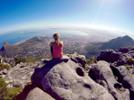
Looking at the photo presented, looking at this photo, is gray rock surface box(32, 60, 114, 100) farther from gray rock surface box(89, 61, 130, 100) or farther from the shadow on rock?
gray rock surface box(89, 61, 130, 100)

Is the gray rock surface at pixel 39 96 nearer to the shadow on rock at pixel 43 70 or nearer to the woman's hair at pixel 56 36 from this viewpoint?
the shadow on rock at pixel 43 70

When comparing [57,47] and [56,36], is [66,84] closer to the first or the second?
[57,47]

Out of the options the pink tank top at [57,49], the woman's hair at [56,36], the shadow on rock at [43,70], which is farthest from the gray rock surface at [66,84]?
the woman's hair at [56,36]

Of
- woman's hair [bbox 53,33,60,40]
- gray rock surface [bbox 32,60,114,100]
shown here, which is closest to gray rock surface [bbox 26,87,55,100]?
gray rock surface [bbox 32,60,114,100]

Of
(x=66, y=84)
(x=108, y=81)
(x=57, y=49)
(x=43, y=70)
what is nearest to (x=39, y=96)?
(x=66, y=84)

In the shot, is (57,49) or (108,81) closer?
(57,49)

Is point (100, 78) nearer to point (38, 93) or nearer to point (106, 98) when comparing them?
point (106, 98)

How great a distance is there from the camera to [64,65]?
20.3 metres

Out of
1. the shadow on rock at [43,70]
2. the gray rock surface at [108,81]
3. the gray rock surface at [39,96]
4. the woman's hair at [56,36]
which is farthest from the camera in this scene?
the gray rock surface at [108,81]

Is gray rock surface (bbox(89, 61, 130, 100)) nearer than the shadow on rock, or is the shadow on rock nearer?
the shadow on rock

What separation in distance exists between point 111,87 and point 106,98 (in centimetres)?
339

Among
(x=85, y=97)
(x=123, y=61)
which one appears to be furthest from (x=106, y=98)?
(x=123, y=61)

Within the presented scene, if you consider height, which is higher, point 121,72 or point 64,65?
point 64,65

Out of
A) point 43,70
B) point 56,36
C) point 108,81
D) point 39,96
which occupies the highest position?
point 56,36
